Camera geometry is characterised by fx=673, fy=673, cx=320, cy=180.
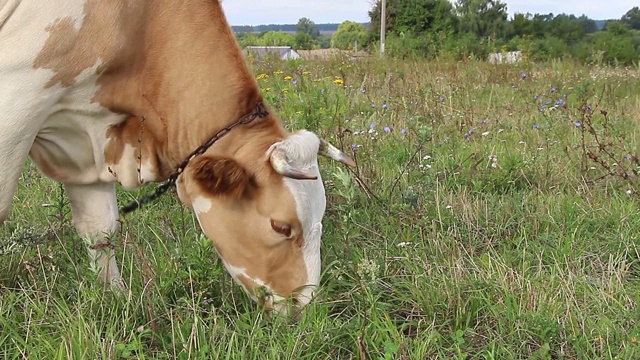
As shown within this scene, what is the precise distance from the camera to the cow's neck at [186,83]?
304 centimetres

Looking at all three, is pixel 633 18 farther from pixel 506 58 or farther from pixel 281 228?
pixel 281 228

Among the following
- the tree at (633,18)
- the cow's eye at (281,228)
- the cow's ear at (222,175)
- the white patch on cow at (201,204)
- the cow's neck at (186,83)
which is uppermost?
the cow's neck at (186,83)

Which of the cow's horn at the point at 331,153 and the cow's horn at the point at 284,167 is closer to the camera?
the cow's horn at the point at 284,167

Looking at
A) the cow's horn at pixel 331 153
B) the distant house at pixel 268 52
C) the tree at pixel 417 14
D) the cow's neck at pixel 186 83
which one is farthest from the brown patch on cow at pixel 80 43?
the tree at pixel 417 14

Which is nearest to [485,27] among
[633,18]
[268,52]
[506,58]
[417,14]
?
[417,14]

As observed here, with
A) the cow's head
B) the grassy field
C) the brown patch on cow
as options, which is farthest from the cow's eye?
Result: the brown patch on cow

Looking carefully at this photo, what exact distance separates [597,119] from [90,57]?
531 cm

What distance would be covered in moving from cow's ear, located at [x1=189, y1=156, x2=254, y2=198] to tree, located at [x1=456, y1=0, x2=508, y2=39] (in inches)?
1521

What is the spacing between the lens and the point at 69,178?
3311 mm

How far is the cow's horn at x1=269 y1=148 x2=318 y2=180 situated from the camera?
2709mm

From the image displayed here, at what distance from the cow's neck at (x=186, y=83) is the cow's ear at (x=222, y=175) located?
0.17 metres

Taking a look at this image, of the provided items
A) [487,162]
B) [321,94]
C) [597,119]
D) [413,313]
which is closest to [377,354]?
[413,313]

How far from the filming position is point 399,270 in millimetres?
3225

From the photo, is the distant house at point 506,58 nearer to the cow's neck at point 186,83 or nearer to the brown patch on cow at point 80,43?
the cow's neck at point 186,83
